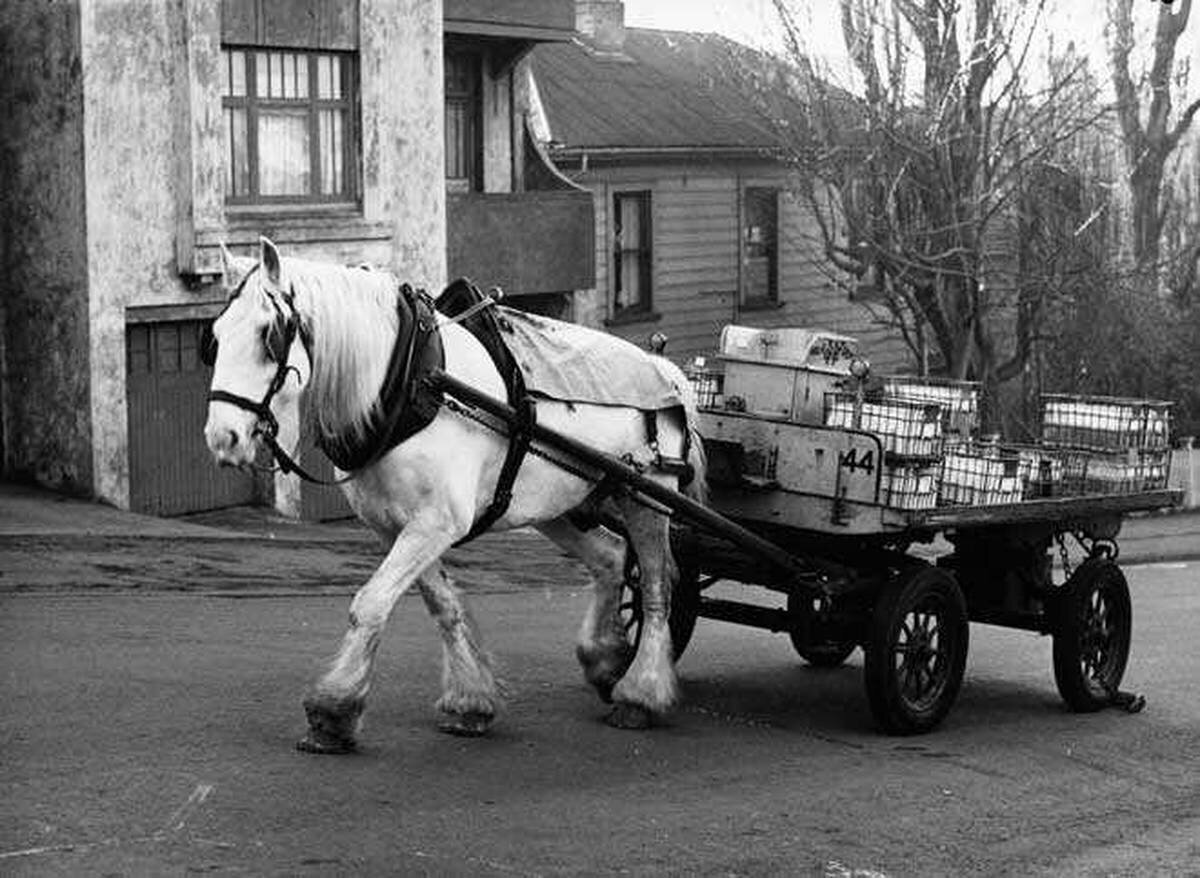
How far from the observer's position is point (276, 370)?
920 centimetres

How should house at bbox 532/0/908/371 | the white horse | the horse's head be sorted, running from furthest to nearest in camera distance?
1. house at bbox 532/0/908/371
2. the white horse
3. the horse's head

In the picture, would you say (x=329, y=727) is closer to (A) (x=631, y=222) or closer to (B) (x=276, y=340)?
(B) (x=276, y=340)

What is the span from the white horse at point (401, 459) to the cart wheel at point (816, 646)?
64 cm

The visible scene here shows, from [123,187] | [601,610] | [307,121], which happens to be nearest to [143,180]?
[123,187]

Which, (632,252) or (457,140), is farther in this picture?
(632,252)

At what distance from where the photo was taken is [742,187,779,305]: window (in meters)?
36.9

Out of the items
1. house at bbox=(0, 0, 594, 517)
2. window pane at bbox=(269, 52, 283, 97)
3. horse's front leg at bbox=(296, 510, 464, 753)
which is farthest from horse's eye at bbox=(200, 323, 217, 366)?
window pane at bbox=(269, 52, 283, 97)

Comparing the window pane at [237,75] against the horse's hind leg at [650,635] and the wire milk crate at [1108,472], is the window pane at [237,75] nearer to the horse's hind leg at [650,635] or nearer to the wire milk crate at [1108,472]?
the wire milk crate at [1108,472]

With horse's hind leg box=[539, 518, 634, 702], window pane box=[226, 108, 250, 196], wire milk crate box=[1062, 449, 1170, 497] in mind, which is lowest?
horse's hind leg box=[539, 518, 634, 702]

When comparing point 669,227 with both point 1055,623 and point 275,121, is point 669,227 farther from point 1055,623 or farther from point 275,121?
point 1055,623

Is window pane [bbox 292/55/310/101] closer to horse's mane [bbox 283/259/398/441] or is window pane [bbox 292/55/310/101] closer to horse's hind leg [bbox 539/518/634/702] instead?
horse's hind leg [bbox 539/518/634/702]

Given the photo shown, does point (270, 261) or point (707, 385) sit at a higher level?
point (270, 261)

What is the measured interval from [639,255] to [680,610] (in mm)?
22444

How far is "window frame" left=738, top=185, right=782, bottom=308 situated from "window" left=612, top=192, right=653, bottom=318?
8.46ft
